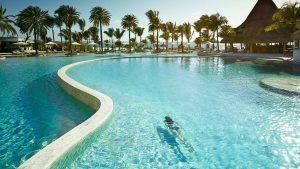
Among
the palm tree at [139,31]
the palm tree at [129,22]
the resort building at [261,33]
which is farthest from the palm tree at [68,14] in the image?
the resort building at [261,33]

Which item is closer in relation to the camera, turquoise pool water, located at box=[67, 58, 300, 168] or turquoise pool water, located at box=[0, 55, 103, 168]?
turquoise pool water, located at box=[67, 58, 300, 168]

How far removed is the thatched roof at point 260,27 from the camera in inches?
1377

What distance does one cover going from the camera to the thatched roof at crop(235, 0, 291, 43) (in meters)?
35.0

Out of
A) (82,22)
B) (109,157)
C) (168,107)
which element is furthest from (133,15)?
(109,157)

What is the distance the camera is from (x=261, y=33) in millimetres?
37062

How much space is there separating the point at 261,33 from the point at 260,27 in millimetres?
1540

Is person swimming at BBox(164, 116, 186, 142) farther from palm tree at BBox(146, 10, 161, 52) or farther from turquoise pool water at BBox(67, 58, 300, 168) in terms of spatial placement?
palm tree at BBox(146, 10, 161, 52)

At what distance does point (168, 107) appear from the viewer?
9359 millimetres

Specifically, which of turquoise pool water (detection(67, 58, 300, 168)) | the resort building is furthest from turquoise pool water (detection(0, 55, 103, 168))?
the resort building

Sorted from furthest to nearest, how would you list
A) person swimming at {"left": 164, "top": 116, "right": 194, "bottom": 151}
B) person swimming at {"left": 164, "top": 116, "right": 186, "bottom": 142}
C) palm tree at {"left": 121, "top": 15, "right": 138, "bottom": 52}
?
1. palm tree at {"left": 121, "top": 15, "right": 138, "bottom": 52}
2. person swimming at {"left": 164, "top": 116, "right": 186, "bottom": 142}
3. person swimming at {"left": 164, "top": 116, "right": 194, "bottom": 151}

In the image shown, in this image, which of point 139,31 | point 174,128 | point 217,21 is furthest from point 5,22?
point 174,128

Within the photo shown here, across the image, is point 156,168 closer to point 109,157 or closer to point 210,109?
point 109,157

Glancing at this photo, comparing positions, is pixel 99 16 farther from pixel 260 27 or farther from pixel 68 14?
pixel 260 27

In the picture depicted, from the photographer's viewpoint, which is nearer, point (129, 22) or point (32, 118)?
point (32, 118)
